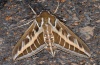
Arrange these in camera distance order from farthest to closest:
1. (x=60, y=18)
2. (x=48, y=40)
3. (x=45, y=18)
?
1. (x=60, y=18)
2. (x=45, y=18)
3. (x=48, y=40)

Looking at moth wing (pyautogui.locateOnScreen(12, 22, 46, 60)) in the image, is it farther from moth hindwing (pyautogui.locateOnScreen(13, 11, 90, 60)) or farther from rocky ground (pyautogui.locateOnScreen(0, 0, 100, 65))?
rocky ground (pyautogui.locateOnScreen(0, 0, 100, 65))

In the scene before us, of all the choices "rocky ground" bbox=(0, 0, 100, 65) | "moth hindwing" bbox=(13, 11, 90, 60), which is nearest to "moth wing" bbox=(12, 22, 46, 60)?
"moth hindwing" bbox=(13, 11, 90, 60)

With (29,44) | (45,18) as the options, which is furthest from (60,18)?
(29,44)

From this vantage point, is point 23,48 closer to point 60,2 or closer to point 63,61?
point 63,61

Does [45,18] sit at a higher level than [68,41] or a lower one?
higher

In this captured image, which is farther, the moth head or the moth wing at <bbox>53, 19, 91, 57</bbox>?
the moth head

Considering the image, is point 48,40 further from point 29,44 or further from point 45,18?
point 45,18

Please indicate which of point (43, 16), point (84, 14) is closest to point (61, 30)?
point (43, 16)
